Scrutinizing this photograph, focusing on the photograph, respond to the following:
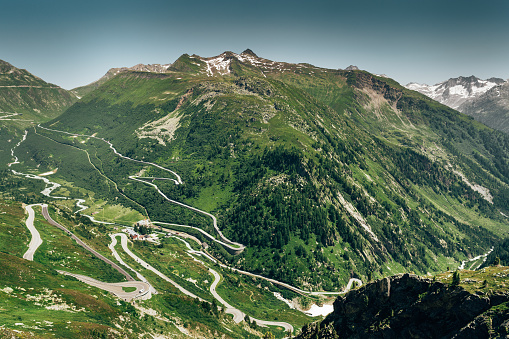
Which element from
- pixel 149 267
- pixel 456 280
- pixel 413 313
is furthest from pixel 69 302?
pixel 456 280

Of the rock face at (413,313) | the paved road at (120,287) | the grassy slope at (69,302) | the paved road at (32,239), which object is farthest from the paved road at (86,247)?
the rock face at (413,313)

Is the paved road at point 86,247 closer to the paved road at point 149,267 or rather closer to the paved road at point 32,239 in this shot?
the paved road at point 32,239

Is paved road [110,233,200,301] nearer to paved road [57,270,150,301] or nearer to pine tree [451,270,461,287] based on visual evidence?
paved road [57,270,150,301]

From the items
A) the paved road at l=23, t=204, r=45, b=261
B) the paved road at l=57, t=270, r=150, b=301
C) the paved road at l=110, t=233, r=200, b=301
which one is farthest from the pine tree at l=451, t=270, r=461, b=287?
the paved road at l=23, t=204, r=45, b=261

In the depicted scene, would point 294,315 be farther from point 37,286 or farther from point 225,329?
point 37,286

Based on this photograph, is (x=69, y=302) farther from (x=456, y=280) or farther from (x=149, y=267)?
(x=456, y=280)

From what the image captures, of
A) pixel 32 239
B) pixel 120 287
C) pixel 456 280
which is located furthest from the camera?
pixel 32 239

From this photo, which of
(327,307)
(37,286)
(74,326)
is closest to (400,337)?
(74,326)
